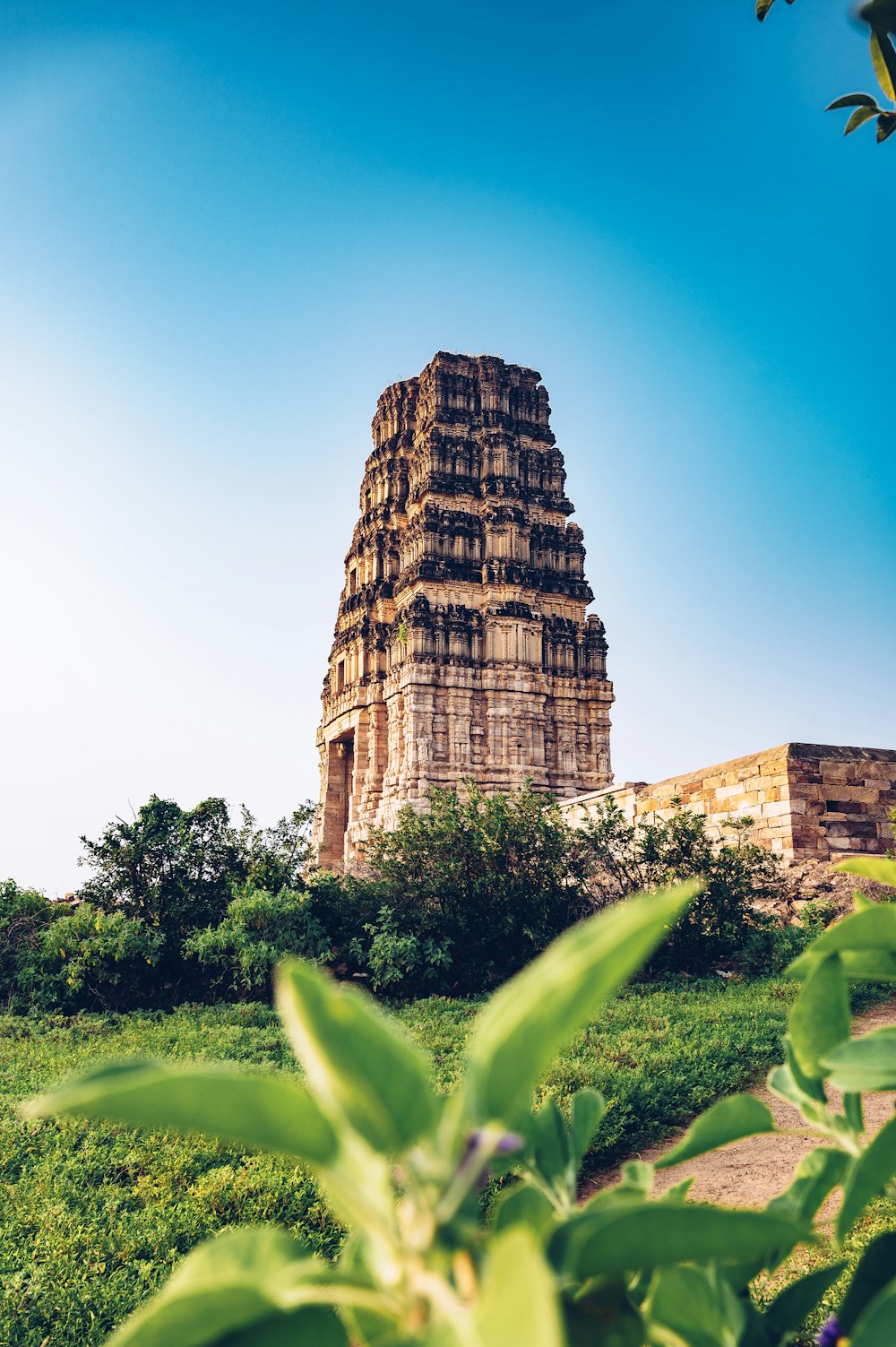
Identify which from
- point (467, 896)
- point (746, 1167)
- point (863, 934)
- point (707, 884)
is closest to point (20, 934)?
point (467, 896)

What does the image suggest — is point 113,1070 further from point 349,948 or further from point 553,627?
point 553,627

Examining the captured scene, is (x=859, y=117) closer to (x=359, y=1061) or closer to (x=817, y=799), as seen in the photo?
(x=359, y=1061)

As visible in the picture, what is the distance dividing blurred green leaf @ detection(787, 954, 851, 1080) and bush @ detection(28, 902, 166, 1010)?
7.68 metres

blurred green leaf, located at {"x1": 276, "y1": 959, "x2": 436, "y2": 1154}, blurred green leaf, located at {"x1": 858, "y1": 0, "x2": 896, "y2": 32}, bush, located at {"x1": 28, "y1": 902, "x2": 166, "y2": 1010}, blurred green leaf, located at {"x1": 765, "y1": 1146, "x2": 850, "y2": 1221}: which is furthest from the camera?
bush, located at {"x1": 28, "y1": 902, "x2": 166, "y2": 1010}

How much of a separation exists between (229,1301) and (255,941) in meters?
7.90

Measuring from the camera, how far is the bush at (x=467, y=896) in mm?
7754

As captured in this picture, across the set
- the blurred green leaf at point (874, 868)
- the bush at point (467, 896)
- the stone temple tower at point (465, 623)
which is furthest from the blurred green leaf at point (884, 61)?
the stone temple tower at point (465, 623)

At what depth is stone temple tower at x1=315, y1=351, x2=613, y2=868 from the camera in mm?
19922

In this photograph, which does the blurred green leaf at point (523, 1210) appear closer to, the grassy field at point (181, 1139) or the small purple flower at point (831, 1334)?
the small purple flower at point (831, 1334)

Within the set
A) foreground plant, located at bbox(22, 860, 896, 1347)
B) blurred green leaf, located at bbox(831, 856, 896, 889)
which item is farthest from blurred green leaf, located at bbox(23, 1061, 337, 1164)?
blurred green leaf, located at bbox(831, 856, 896, 889)

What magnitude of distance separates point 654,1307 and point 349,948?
7746mm

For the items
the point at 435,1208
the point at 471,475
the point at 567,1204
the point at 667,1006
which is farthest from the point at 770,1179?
the point at 471,475

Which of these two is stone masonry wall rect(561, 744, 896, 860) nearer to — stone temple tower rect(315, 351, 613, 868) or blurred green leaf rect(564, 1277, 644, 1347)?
blurred green leaf rect(564, 1277, 644, 1347)

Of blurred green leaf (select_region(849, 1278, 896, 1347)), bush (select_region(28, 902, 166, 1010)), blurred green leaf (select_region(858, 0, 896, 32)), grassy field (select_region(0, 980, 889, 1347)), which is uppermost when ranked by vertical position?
blurred green leaf (select_region(858, 0, 896, 32))
